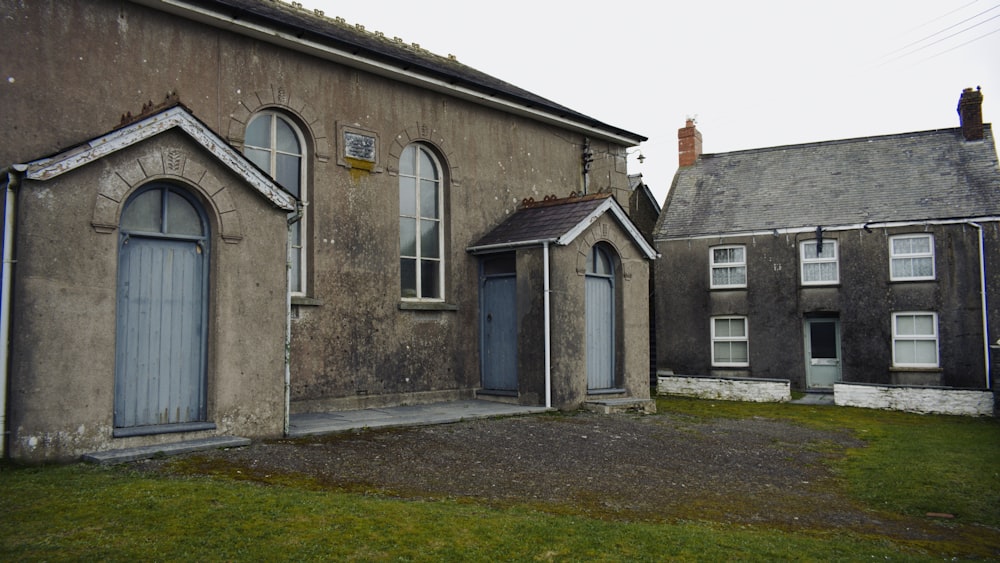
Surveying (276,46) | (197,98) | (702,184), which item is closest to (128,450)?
(197,98)

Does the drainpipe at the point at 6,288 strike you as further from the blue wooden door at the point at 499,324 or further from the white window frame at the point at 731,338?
the white window frame at the point at 731,338

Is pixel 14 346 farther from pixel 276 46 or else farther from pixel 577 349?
pixel 577 349

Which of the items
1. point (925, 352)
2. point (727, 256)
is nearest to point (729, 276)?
point (727, 256)

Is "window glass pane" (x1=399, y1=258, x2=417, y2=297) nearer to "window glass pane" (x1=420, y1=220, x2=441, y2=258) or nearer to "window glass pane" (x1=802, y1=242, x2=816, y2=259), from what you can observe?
"window glass pane" (x1=420, y1=220, x2=441, y2=258)

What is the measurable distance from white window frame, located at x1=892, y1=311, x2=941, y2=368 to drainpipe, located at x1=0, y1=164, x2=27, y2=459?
2146 cm

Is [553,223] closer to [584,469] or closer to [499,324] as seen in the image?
[499,324]

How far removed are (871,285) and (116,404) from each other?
20.2m

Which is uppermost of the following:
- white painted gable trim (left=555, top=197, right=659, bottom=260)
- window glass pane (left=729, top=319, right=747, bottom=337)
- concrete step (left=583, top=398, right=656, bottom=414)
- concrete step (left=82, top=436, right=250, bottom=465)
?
white painted gable trim (left=555, top=197, right=659, bottom=260)

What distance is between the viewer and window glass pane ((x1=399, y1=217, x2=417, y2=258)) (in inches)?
565

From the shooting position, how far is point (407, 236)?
1448 centimetres

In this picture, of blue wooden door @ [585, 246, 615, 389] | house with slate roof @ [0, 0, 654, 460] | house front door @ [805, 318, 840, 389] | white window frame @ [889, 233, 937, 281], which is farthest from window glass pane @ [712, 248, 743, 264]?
blue wooden door @ [585, 246, 615, 389]

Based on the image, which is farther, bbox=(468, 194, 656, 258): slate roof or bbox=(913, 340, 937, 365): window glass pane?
bbox=(913, 340, 937, 365): window glass pane

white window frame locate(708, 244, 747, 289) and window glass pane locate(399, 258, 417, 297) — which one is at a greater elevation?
white window frame locate(708, 244, 747, 289)

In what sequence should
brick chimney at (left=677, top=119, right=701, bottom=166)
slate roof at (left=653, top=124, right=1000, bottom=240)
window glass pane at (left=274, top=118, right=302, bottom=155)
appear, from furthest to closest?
brick chimney at (left=677, top=119, right=701, bottom=166)
slate roof at (left=653, top=124, right=1000, bottom=240)
window glass pane at (left=274, top=118, right=302, bottom=155)
